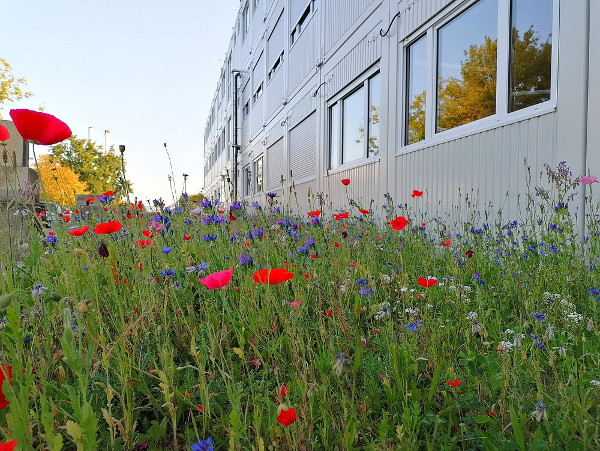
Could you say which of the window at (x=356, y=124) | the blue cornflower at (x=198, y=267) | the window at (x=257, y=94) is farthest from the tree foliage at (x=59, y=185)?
the window at (x=257, y=94)

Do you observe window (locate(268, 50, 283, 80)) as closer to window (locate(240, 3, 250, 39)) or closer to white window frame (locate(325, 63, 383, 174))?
white window frame (locate(325, 63, 383, 174))

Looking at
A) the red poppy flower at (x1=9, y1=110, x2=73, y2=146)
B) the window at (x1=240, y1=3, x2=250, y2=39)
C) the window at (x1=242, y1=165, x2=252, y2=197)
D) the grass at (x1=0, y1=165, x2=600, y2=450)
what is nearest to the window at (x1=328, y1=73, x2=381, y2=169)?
the grass at (x1=0, y1=165, x2=600, y2=450)

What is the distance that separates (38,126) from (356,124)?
8.24 meters

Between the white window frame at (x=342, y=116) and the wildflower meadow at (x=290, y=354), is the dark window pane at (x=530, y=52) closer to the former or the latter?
the wildflower meadow at (x=290, y=354)

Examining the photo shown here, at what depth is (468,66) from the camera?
214 inches

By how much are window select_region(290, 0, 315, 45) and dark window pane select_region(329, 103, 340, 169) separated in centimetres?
326

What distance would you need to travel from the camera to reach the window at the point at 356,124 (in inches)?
324

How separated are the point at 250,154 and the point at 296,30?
9.46 meters

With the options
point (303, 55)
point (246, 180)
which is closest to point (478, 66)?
point (303, 55)

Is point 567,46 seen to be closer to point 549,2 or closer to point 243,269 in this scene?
point 549,2

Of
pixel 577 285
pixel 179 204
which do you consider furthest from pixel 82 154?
pixel 577 285

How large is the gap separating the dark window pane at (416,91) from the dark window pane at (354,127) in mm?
1912

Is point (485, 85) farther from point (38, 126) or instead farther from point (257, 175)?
point (257, 175)

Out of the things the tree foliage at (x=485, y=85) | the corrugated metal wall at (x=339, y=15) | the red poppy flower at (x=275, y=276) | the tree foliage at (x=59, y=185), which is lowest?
the red poppy flower at (x=275, y=276)
